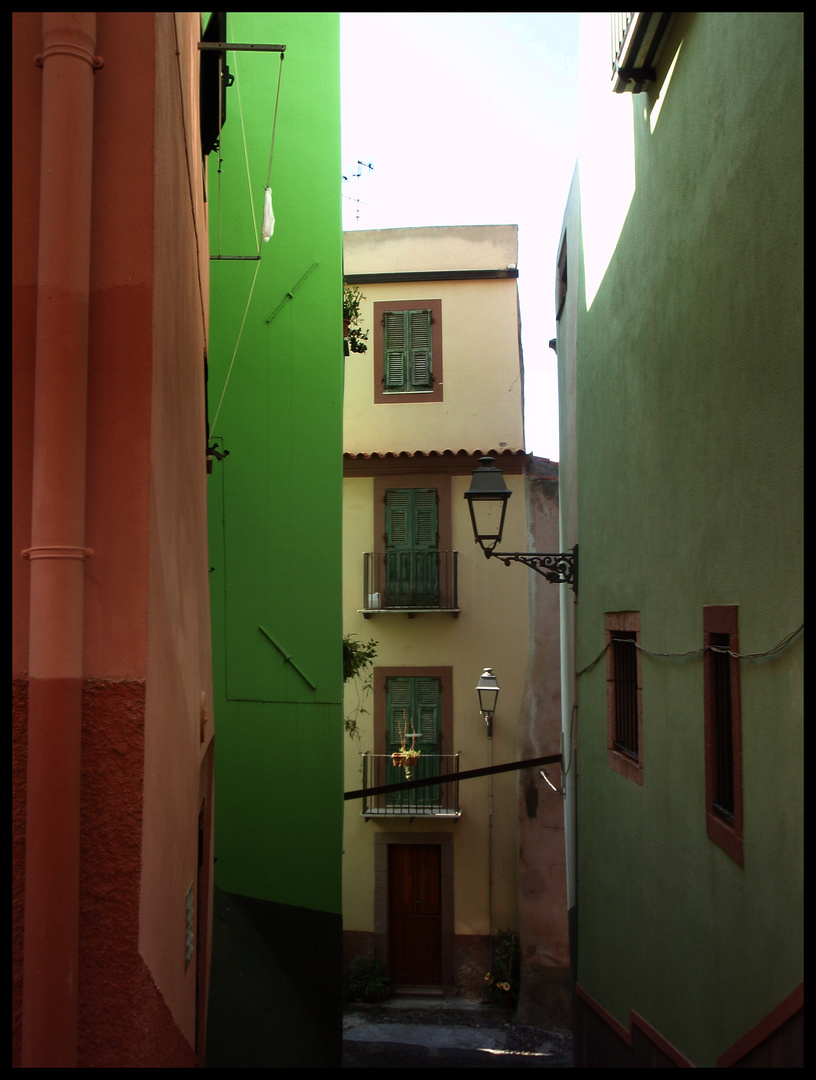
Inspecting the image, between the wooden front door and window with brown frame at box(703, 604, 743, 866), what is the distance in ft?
37.4

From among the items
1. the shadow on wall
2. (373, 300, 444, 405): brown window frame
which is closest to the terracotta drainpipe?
the shadow on wall

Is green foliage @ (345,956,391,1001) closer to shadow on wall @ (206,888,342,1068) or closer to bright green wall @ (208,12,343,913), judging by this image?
shadow on wall @ (206,888,342,1068)

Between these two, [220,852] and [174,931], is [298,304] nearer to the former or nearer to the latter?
[220,852]

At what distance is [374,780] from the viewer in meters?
16.0

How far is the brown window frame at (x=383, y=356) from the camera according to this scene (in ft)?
57.1

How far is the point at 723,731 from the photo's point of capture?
5156 millimetres

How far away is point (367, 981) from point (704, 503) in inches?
493

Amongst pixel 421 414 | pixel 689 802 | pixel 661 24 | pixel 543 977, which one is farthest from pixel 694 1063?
pixel 421 414

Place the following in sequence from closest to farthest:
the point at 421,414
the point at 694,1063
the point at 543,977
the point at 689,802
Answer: the point at 694,1063 < the point at 689,802 < the point at 543,977 < the point at 421,414

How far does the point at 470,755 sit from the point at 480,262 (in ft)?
27.5

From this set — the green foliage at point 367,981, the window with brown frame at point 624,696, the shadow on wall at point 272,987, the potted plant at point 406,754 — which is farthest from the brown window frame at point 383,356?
the shadow on wall at point 272,987

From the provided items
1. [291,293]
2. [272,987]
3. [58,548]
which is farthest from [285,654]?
[58,548]

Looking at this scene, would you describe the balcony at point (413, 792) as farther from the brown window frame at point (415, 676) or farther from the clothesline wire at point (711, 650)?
the clothesline wire at point (711, 650)

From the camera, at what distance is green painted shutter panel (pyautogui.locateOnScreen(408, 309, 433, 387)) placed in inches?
687
